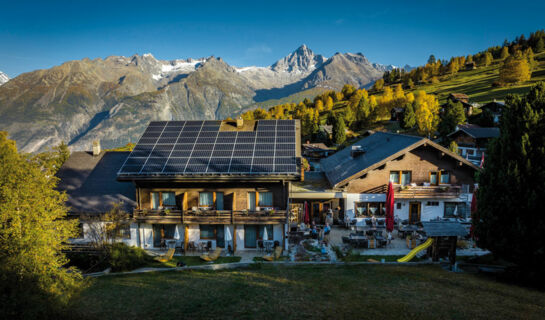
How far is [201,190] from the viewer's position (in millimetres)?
23781

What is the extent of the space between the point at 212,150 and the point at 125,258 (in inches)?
396

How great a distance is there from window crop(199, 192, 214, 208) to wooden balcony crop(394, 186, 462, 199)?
665 inches

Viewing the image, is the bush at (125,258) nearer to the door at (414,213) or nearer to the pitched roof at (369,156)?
the pitched roof at (369,156)

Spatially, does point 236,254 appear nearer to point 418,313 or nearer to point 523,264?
point 418,313

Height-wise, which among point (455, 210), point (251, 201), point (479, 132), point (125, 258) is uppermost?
point (479, 132)

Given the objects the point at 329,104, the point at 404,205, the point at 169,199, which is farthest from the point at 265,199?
the point at 329,104

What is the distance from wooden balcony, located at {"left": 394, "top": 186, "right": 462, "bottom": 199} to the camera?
27906 millimetres

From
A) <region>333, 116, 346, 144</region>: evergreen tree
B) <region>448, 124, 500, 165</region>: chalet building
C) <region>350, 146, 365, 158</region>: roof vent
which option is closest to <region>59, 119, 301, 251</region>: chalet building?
<region>350, 146, 365, 158</region>: roof vent

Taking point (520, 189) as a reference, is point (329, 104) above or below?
above

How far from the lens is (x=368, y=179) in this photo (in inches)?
1128

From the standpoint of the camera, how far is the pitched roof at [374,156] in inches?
1093

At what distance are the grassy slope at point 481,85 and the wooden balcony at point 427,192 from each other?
8697cm

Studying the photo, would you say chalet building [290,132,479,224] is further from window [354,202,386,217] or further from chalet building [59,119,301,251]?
chalet building [59,119,301,251]

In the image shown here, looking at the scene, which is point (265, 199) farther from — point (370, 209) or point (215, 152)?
point (370, 209)
